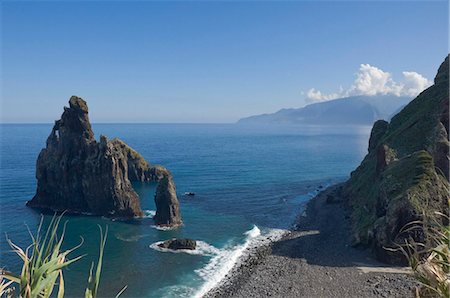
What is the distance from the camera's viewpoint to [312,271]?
44781 mm

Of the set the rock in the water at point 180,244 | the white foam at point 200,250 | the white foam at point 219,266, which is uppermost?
the rock in the water at point 180,244

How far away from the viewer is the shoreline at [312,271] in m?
40.0

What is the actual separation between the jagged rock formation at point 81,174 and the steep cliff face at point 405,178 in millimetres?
38518

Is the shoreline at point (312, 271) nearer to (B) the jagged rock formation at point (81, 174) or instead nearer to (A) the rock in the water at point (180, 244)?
(A) the rock in the water at point (180, 244)

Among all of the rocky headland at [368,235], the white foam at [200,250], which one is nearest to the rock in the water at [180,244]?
the white foam at [200,250]

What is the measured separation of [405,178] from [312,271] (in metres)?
20.8

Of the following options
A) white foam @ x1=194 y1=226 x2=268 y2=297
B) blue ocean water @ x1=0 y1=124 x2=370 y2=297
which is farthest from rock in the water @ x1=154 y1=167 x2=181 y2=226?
white foam @ x1=194 y1=226 x2=268 y2=297

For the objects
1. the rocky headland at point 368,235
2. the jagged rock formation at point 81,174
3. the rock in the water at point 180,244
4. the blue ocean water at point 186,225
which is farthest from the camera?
the jagged rock formation at point 81,174

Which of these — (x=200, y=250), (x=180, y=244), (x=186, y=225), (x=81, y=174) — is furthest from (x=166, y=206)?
(x=81, y=174)

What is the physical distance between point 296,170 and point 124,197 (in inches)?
2934

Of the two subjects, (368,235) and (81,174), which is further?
(81,174)

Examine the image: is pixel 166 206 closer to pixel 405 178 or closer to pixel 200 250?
pixel 200 250

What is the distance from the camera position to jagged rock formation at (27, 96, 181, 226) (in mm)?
69125

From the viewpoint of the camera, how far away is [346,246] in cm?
Result: 5234
